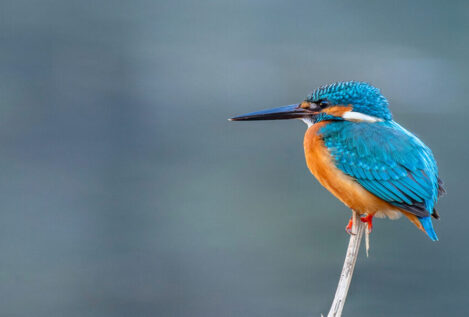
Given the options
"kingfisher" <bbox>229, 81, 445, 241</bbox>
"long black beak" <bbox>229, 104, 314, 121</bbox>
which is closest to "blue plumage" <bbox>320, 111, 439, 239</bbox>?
"kingfisher" <bbox>229, 81, 445, 241</bbox>

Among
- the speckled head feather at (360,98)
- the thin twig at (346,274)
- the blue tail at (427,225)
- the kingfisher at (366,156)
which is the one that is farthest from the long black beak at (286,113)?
the blue tail at (427,225)

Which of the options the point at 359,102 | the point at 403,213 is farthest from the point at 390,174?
the point at 359,102

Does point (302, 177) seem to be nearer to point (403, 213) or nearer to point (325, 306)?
point (325, 306)

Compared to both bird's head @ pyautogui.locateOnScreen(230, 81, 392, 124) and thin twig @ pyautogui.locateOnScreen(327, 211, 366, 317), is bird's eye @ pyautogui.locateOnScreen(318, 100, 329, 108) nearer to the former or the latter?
bird's head @ pyautogui.locateOnScreen(230, 81, 392, 124)

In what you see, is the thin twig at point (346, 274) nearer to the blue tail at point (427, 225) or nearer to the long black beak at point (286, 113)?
the blue tail at point (427, 225)

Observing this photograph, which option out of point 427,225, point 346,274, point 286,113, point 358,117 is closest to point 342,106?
point 358,117

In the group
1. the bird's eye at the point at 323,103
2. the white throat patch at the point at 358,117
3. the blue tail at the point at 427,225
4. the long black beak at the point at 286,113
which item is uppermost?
the bird's eye at the point at 323,103
